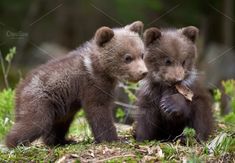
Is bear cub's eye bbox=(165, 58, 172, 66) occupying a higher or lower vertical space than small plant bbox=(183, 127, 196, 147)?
higher

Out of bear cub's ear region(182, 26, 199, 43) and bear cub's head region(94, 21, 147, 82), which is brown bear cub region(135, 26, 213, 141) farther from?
bear cub's head region(94, 21, 147, 82)

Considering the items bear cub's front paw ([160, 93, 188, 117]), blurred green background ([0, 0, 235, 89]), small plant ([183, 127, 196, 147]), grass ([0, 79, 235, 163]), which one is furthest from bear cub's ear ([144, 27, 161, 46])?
blurred green background ([0, 0, 235, 89])

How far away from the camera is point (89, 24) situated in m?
17.5

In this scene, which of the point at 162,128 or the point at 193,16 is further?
the point at 193,16

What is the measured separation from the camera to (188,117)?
7.04 m

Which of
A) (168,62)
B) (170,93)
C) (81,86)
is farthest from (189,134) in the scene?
(81,86)

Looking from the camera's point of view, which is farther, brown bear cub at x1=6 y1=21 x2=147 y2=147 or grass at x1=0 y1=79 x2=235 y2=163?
brown bear cub at x1=6 y1=21 x2=147 y2=147

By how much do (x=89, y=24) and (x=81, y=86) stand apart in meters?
10.6

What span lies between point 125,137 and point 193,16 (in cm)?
739

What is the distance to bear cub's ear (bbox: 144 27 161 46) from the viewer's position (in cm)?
722

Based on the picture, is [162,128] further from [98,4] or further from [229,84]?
[98,4]

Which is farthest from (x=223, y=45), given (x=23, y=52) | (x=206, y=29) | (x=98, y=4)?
(x=23, y=52)

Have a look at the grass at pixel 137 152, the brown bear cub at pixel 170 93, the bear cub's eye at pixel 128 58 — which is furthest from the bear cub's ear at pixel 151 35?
the grass at pixel 137 152

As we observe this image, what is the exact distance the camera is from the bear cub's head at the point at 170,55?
703 cm
